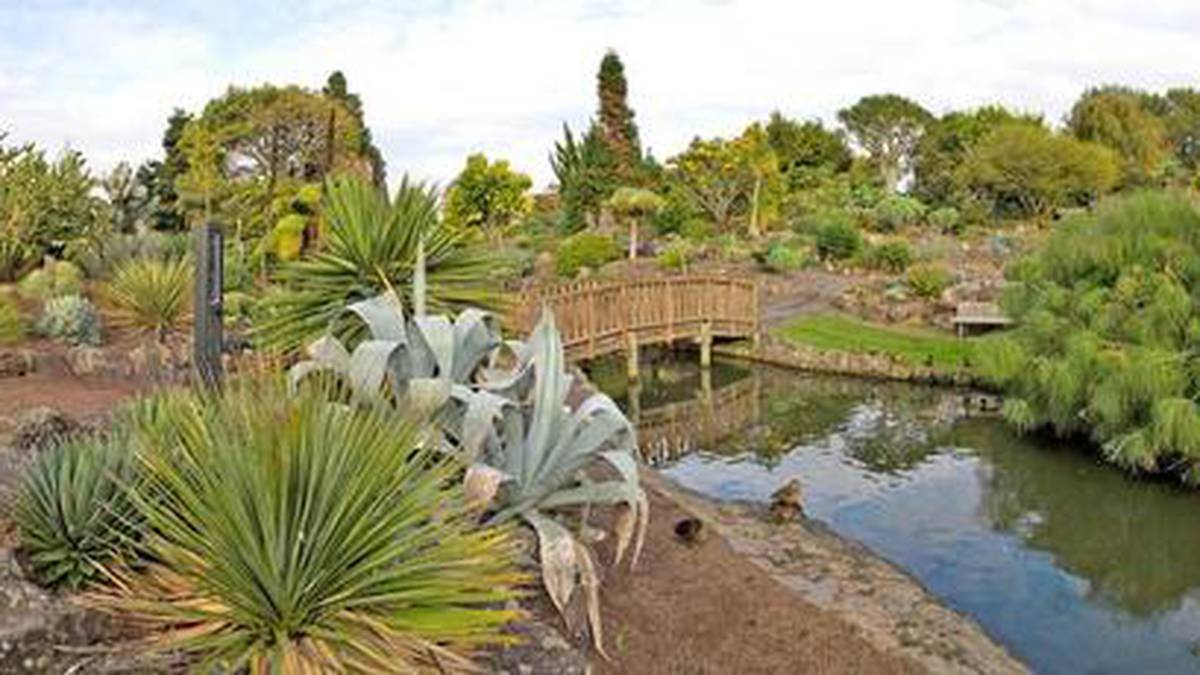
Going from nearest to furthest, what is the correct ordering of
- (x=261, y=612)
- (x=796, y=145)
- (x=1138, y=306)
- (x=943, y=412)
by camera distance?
(x=261, y=612), (x=1138, y=306), (x=943, y=412), (x=796, y=145)

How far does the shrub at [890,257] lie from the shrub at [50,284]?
2210 centimetres

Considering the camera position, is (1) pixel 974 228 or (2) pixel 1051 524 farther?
(1) pixel 974 228

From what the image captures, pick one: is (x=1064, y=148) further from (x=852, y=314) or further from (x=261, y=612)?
(x=261, y=612)

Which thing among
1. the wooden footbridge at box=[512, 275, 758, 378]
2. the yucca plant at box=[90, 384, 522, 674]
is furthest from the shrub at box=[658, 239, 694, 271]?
the yucca plant at box=[90, 384, 522, 674]

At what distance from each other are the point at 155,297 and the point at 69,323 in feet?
4.92

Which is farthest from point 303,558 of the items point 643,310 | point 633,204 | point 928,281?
point 633,204

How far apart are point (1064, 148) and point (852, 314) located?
2467 centimetres

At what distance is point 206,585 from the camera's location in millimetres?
4141

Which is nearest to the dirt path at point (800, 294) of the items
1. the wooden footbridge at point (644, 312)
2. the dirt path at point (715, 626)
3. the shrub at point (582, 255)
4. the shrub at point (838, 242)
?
the shrub at point (838, 242)

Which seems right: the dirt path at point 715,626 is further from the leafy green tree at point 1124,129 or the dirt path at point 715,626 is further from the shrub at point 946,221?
the leafy green tree at point 1124,129

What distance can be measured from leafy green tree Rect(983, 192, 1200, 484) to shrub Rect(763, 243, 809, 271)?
48.2ft

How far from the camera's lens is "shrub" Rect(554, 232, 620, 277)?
32250 mm

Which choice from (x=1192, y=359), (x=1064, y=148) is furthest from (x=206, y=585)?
(x=1064, y=148)

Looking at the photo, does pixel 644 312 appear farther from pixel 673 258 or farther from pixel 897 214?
pixel 897 214
